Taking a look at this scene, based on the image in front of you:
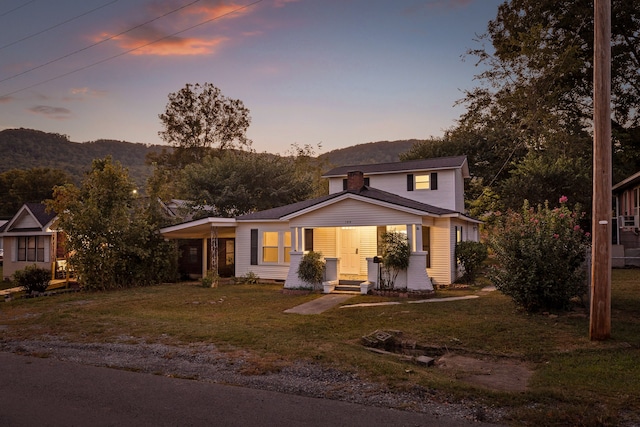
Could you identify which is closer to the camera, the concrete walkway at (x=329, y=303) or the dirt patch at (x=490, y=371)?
the dirt patch at (x=490, y=371)

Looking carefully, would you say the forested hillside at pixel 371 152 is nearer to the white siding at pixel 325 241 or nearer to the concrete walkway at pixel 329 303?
the white siding at pixel 325 241

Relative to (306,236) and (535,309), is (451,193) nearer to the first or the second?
(306,236)

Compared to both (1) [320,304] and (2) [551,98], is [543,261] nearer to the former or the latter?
(1) [320,304]

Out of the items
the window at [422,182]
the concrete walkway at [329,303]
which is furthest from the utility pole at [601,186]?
the window at [422,182]

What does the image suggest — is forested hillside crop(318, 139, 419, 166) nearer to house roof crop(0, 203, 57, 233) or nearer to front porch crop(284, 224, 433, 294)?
house roof crop(0, 203, 57, 233)

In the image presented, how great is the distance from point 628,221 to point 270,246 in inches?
872

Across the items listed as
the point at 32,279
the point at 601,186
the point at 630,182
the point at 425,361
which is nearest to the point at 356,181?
the point at 601,186

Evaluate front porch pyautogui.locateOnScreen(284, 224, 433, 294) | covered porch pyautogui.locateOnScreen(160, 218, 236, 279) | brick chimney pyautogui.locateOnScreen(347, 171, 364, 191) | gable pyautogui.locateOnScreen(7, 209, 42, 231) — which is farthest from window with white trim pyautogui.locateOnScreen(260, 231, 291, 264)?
gable pyautogui.locateOnScreen(7, 209, 42, 231)

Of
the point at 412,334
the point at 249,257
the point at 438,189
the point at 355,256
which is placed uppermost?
the point at 438,189

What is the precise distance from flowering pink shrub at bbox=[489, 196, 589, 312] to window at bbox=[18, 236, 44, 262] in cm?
2504

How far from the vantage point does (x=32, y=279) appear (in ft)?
61.4

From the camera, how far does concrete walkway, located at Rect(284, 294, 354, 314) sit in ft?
43.4

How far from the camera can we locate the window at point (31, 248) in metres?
26.4

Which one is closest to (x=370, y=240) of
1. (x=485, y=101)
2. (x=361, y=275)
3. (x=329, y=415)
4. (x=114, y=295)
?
(x=361, y=275)
